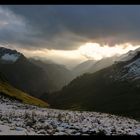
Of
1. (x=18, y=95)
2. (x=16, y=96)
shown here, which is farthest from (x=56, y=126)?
(x=18, y=95)

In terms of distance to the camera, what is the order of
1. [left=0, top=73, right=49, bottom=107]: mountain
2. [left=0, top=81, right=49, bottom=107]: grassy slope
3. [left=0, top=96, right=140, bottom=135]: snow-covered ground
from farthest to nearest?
[left=0, top=81, right=49, bottom=107]: grassy slope, [left=0, top=73, right=49, bottom=107]: mountain, [left=0, top=96, right=140, bottom=135]: snow-covered ground

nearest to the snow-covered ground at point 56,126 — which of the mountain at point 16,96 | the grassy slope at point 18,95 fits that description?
the mountain at point 16,96

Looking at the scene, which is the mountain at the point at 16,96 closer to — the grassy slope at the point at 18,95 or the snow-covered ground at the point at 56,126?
the grassy slope at the point at 18,95

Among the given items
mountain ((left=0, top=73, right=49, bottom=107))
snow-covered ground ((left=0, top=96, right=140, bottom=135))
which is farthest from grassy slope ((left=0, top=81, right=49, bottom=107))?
snow-covered ground ((left=0, top=96, right=140, bottom=135))

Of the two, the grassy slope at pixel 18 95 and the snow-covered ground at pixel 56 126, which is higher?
the grassy slope at pixel 18 95

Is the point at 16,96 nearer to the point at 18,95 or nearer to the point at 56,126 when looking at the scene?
the point at 18,95

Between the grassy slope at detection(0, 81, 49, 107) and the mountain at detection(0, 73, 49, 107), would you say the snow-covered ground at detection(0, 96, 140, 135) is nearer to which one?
the mountain at detection(0, 73, 49, 107)

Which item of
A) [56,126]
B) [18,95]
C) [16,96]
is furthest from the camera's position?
[18,95]

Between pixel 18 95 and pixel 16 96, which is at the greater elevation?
pixel 18 95
